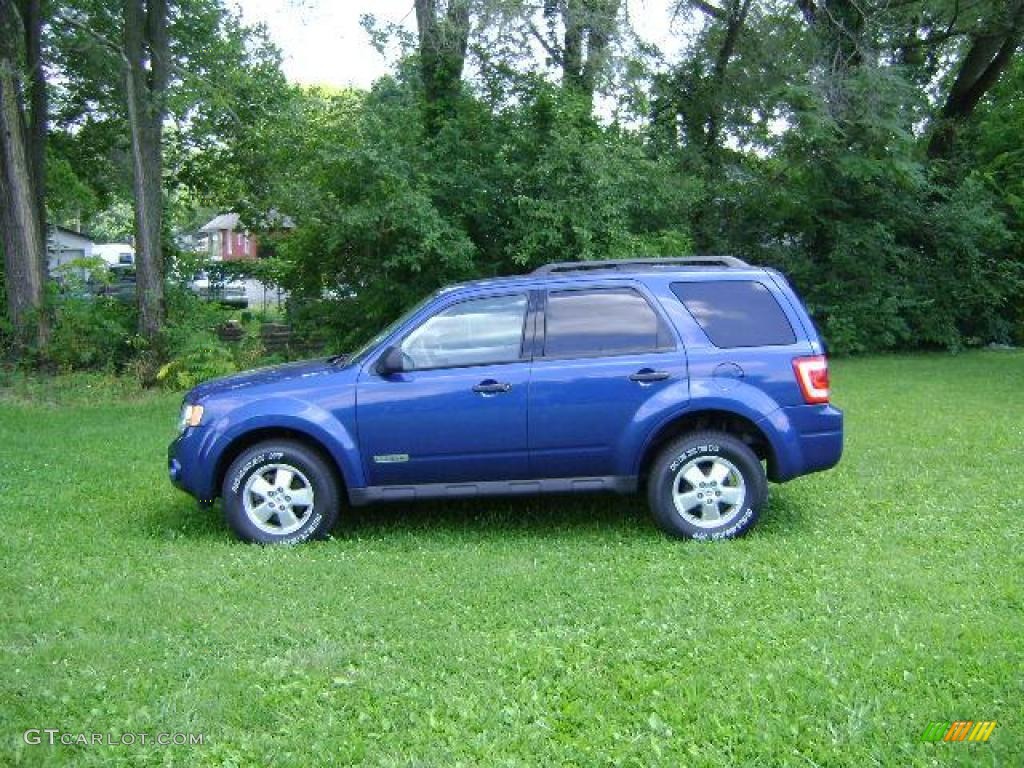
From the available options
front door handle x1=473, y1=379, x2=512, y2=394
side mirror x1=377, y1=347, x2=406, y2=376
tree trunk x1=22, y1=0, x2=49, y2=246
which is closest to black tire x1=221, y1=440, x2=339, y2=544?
side mirror x1=377, y1=347, x2=406, y2=376

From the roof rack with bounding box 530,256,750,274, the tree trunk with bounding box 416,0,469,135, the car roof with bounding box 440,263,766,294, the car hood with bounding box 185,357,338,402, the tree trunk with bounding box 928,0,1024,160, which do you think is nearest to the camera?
the car hood with bounding box 185,357,338,402

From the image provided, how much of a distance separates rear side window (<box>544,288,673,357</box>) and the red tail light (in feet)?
2.74

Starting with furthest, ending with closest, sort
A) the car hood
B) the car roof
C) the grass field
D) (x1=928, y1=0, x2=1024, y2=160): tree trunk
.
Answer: (x1=928, y1=0, x2=1024, y2=160): tree trunk → the car roof → the car hood → the grass field

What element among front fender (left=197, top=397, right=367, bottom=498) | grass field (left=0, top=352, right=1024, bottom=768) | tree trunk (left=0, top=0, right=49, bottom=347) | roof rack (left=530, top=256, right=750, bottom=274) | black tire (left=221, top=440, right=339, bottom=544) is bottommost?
grass field (left=0, top=352, right=1024, bottom=768)

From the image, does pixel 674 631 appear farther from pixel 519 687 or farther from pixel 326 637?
pixel 326 637

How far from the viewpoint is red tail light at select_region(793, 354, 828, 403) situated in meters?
6.67

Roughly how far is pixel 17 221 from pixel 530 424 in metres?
12.1

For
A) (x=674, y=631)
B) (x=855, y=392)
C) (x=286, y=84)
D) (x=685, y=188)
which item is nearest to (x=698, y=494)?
(x=674, y=631)

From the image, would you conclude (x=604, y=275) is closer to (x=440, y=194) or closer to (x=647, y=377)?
(x=647, y=377)

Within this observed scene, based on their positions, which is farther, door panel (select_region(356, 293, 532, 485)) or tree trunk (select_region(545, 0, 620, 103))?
tree trunk (select_region(545, 0, 620, 103))

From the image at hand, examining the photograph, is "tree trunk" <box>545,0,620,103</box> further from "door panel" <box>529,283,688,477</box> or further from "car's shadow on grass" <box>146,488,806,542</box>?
"door panel" <box>529,283,688,477</box>

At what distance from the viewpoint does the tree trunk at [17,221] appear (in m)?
15.4

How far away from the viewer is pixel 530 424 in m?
6.62

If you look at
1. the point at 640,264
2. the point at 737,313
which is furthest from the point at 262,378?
the point at 737,313
